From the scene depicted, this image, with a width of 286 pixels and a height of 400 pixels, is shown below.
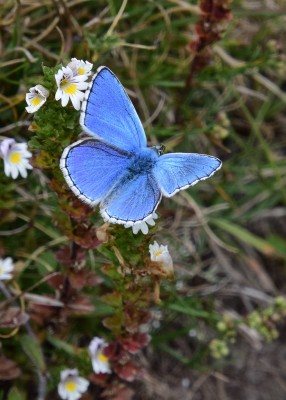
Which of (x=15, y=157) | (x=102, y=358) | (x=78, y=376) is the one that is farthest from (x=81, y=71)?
(x=78, y=376)

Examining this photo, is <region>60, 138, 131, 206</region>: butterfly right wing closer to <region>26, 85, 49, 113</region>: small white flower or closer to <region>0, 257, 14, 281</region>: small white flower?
<region>26, 85, 49, 113</region>: small white flower

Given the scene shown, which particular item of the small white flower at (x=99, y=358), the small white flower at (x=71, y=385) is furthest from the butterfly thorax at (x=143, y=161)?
the small white flower at (x=71, y=385)

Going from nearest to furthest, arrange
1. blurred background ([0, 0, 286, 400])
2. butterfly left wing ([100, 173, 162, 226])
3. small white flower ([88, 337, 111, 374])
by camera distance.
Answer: butterfly left wing ([100, 173, 162, 226])
small white flower ([88, 337, 111, 374])
blurred background ([0, 0, 286, 400])

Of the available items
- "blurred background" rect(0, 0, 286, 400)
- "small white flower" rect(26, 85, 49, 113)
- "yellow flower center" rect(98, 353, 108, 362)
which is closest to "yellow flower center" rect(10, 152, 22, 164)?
"blurred background" rect(0, 0, 286, 400)

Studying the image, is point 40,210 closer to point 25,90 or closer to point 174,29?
point 25,90

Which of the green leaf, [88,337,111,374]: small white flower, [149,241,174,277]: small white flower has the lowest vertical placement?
the green leaf

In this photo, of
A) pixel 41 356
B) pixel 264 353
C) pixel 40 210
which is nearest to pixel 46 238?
pixel 40 210
